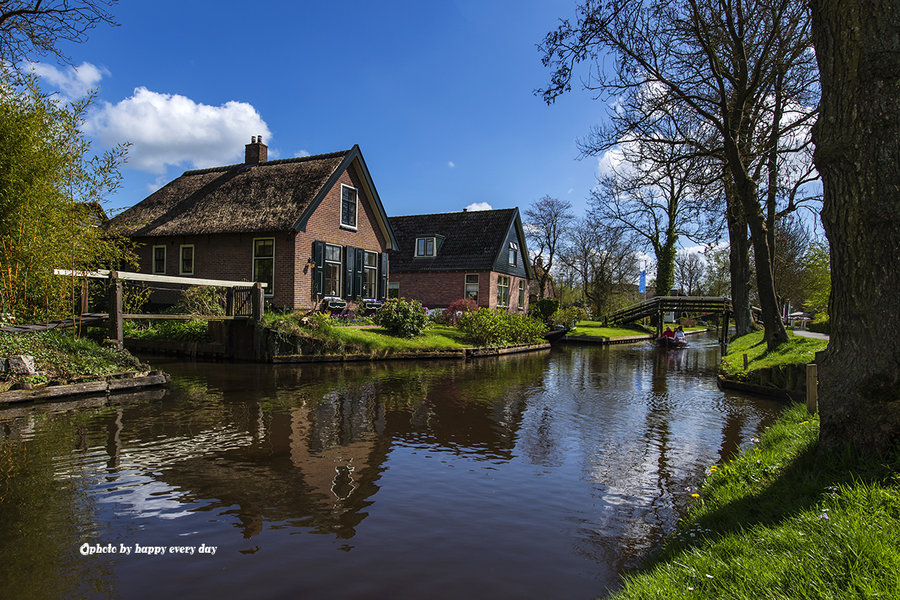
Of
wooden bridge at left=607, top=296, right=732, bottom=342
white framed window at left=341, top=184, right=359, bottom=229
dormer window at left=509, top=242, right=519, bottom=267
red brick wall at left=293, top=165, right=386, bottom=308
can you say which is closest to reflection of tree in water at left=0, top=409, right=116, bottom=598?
red brick wall at left=293, top=165, right=386, bottom=308

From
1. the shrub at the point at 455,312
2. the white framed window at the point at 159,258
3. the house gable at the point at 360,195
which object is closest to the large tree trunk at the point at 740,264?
the shrub at the point at 455,312

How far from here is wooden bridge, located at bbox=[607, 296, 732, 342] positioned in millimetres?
25094

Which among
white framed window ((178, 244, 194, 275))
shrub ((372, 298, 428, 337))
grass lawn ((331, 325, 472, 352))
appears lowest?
grass lawn ((331, 325, 472, 352))

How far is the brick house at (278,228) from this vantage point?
1892cm

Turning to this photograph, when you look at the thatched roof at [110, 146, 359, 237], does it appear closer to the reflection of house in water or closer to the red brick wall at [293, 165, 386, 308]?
the red brick wall at [293, 165, 386, 308]

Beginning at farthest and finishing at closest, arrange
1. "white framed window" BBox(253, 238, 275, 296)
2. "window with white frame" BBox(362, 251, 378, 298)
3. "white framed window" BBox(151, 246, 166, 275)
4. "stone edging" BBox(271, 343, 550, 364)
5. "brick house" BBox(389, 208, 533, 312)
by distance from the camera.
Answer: "brick house" BBox(389, 208, 533, 312) < "window with white frame" BBox(362, 251, 378, 298) < "white framed window" BBox(151, 246, 166, 275) < "white framed window" BBox(253, 238, 275, 296) < "stone edging" BBox(271, 343, 550, 364)

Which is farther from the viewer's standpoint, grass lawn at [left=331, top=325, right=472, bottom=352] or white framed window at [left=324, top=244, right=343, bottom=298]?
white framed window at [left=324, top=244, right=343, bottom=298]

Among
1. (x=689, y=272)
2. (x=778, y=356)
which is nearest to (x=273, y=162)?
(x=778, y=356)

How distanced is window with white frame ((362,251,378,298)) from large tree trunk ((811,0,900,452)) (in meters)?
19.1

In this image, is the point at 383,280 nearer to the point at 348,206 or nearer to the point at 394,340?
the point at 348,206

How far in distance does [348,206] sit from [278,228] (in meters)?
3.70

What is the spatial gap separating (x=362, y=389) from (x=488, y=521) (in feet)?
22.8

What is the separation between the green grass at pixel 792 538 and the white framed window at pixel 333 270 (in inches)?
686

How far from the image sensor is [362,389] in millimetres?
11172
